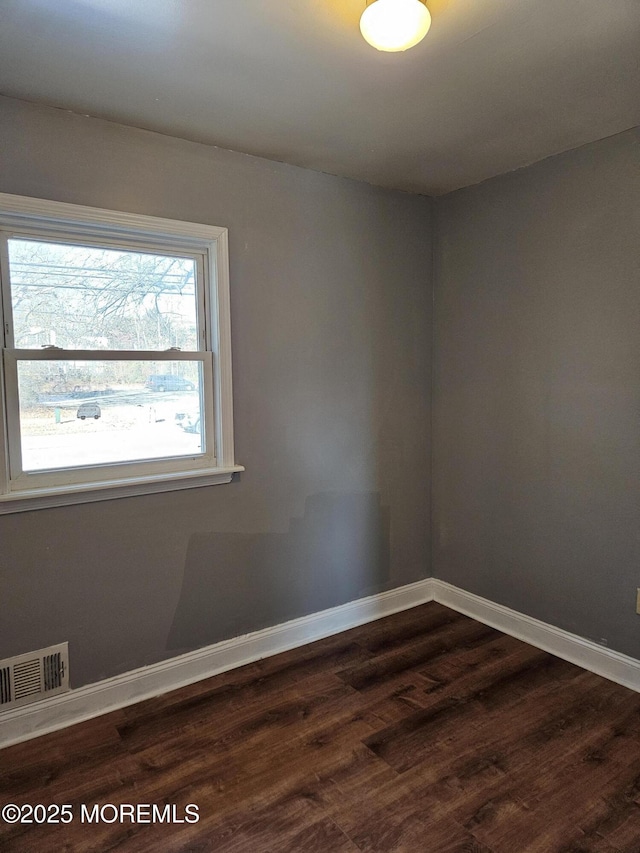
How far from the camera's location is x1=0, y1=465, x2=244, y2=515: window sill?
2090 millimetres

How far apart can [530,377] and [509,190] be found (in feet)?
3.12

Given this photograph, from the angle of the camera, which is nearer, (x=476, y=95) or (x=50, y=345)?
(x=476, y=95)

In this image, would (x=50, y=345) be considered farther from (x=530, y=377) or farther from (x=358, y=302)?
(x=530, y=377)

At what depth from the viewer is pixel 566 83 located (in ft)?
6.33

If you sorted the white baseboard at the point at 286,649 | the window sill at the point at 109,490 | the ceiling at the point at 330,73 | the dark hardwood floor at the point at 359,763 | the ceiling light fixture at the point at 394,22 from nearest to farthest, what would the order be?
1. the ceiling light fixture at the point at 394,22
2. the ceiling at the point at 330,73
3. the dark hardwood floor at the point at 359,763
4. the window sill at the point at 109,490
5. the white baseboard at the point at 286,649

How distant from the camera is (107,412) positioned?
2.32m

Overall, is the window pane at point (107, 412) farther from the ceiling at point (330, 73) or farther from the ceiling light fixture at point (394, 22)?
the ceiling light fixture at point (394, 22)

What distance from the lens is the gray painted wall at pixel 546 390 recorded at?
2.41 meters

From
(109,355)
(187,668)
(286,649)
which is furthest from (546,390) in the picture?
(187,668)

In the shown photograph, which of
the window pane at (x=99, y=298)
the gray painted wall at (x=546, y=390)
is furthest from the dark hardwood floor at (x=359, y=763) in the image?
the window pane at (x=99, y=298)

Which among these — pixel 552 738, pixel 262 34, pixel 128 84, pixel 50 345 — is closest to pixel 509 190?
pixel 262 34

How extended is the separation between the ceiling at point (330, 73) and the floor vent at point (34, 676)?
6.84ft

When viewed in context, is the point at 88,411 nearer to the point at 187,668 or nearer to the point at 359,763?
the point at 187,668

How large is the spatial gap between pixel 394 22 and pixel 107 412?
5.62 ft
